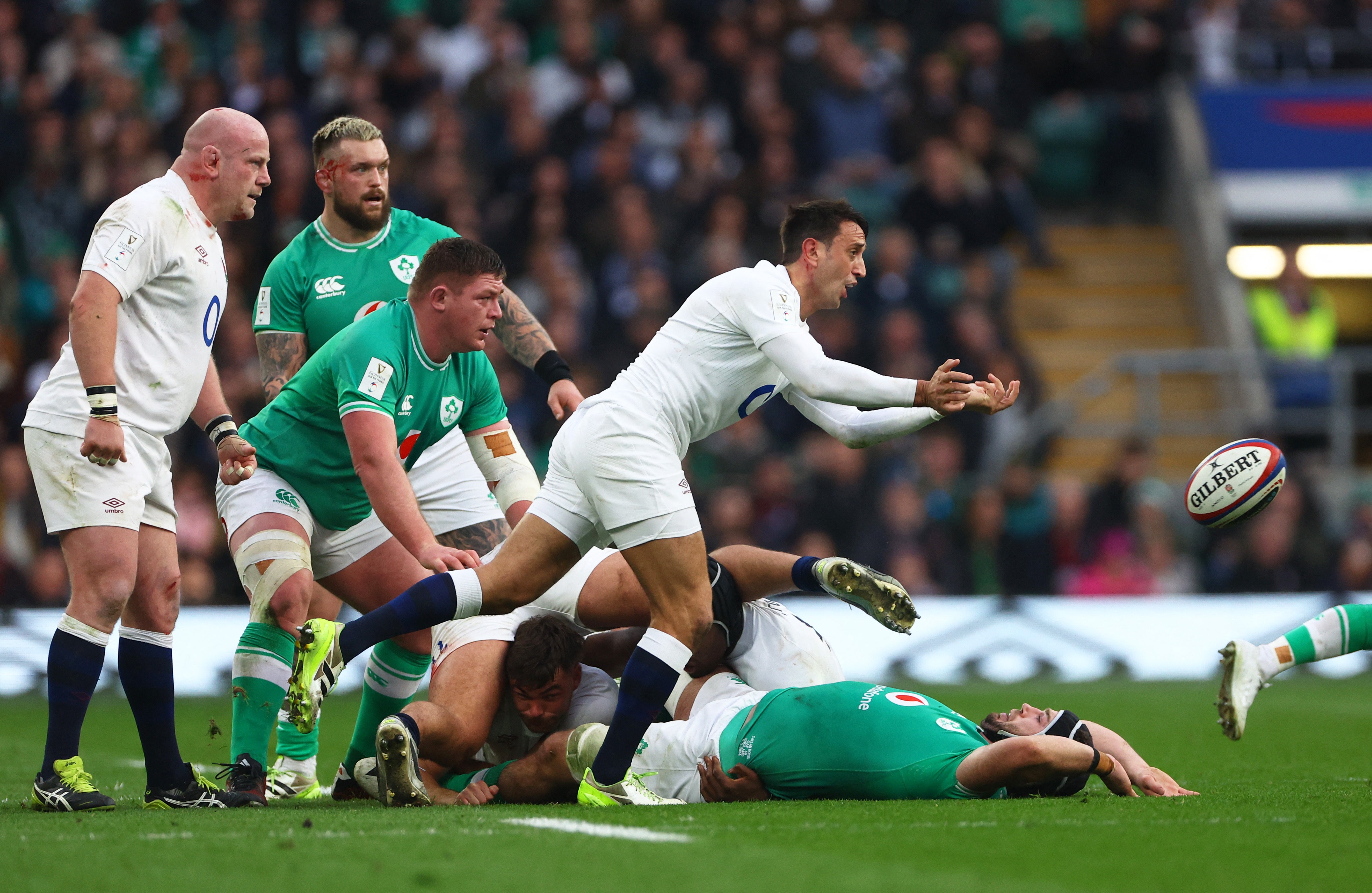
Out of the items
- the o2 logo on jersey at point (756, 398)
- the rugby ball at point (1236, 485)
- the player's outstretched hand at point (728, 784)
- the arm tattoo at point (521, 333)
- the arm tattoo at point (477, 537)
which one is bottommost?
the player's outstretched hand at point (728, 784)

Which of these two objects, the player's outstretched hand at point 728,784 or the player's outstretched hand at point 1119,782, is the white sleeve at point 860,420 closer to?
the player's outstretched hand at point 728,784

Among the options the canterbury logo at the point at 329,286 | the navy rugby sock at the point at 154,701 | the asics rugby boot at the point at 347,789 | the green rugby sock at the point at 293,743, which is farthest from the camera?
the canterbury logo at the point at 329,286

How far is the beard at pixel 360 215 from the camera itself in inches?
270

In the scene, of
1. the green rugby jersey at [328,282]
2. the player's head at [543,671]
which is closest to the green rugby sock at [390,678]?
the player's head at [543,671]

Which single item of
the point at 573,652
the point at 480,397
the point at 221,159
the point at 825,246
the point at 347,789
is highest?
the point at 221,159

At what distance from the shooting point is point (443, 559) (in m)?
5.73

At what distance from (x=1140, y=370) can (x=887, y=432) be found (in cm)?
980

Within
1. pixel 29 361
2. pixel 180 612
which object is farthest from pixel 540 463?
pixel 29 361

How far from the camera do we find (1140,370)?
49.4 feet

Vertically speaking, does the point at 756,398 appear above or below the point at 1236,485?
above

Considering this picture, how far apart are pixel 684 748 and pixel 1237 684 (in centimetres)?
190

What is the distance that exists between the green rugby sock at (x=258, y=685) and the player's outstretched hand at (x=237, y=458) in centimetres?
60

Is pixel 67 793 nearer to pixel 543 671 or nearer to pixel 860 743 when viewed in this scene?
pixel 543 671

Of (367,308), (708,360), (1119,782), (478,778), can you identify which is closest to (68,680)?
(478,778)
